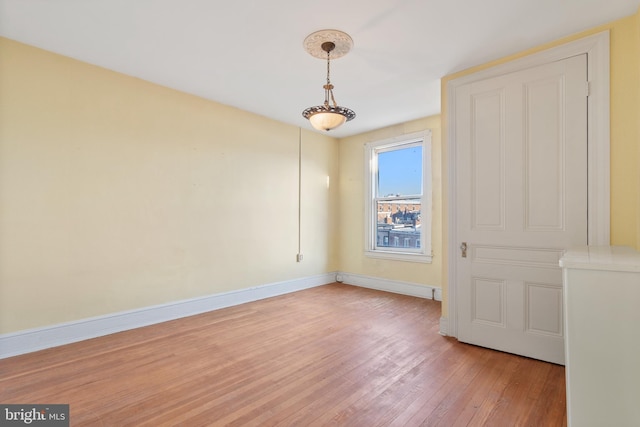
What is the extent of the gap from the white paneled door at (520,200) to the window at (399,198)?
1667 mm

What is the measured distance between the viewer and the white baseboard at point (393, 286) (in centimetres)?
464

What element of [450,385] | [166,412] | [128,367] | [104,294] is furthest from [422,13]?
Result: [104,294]

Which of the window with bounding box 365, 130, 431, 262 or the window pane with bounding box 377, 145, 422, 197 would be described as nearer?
the window with bounding box 365, 130, 431, 262

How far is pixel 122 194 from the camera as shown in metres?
3.36

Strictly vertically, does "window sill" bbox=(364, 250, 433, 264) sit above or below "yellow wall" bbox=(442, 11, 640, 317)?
below

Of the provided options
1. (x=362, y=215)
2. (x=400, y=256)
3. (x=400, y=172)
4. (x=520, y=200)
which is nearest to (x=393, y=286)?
(x=400, y=256)

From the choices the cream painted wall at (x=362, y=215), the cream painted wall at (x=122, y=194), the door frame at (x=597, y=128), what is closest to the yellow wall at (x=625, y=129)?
the door frame at (x=597, y=128)

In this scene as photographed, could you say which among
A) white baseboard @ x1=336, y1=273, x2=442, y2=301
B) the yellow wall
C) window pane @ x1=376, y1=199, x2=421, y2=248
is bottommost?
white baseboard @ x1=336, y1=273, x2=442, y2=301

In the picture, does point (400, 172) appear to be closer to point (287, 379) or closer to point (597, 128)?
point (597, 128)

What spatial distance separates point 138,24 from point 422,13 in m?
2.21

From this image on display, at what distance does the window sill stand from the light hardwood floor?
132cm

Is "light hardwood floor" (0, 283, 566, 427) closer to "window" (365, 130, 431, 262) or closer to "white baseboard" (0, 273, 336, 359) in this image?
"white baseboard" (0, 273, 336, 359)

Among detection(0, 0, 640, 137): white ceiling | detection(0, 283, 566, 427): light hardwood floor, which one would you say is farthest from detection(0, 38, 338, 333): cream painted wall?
detection(0, 283, 566, 427): light hardwood floor

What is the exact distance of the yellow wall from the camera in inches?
91.7
